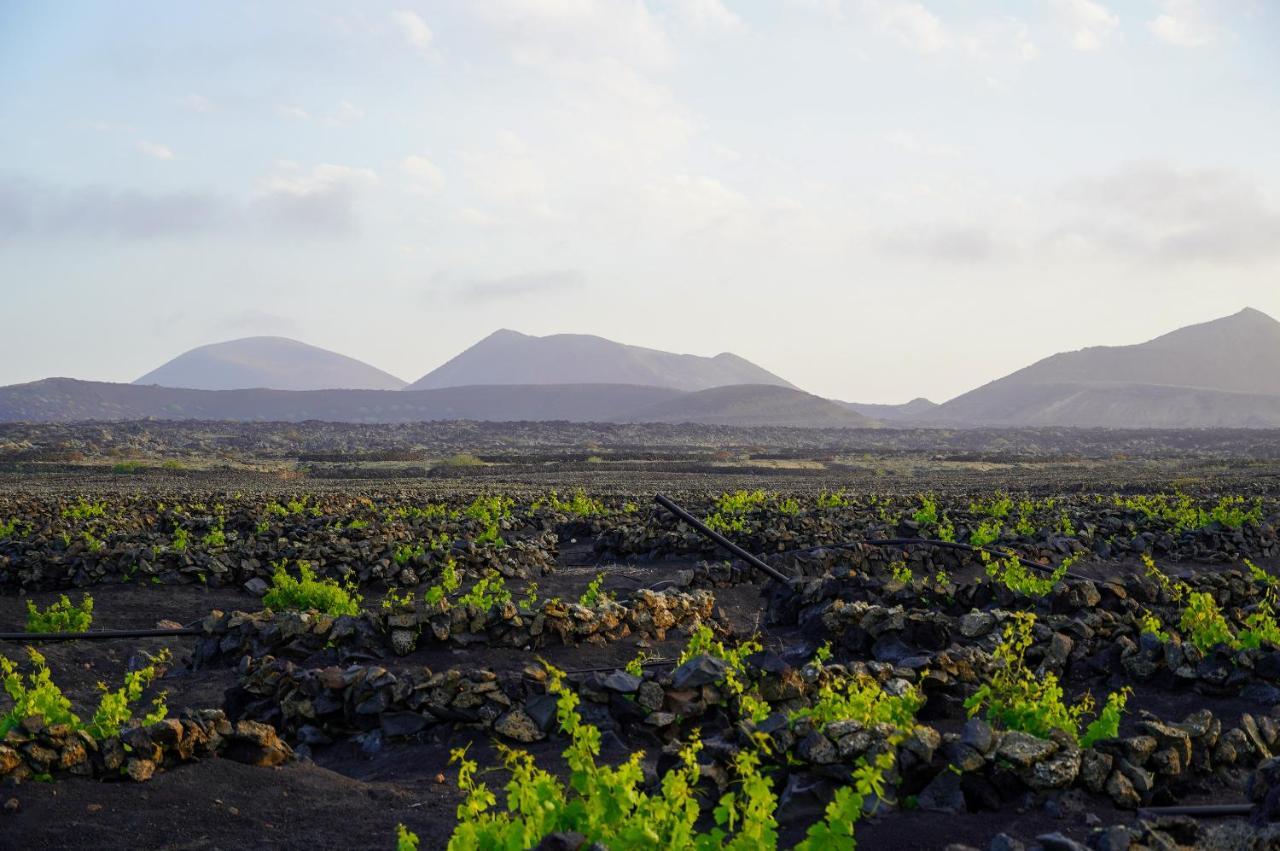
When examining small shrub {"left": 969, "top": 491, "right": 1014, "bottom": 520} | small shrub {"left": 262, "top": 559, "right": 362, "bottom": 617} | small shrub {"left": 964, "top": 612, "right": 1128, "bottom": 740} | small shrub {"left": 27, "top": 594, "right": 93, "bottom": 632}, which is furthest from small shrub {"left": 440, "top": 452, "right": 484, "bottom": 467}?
small shrub {"left": 964, "top": 612, "right": 1128, "bottom": 740}

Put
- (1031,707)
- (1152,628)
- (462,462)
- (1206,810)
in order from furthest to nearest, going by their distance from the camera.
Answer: (462,462) < (1152,628) < (1031,707) < (1206,810)

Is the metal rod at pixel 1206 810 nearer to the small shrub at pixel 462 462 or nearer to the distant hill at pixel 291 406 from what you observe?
the small shrub at pixel 462 462

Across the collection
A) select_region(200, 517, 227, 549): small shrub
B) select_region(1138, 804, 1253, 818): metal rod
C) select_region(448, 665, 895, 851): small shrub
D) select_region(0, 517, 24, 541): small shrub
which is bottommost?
select_region(1138, 804, 1253, 818): metal rod

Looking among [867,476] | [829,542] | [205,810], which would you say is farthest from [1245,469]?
[205,810]

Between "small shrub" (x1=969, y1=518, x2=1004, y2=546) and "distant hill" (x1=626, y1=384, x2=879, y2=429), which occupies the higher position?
"distant hill" (x1=626, y1=384, x2=879, y2=429)

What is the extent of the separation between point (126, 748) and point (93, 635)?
5.78m

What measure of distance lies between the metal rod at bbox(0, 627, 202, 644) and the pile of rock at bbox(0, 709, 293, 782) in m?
5.35

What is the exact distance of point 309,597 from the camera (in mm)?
12883

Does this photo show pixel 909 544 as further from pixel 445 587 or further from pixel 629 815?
pixel 629 815

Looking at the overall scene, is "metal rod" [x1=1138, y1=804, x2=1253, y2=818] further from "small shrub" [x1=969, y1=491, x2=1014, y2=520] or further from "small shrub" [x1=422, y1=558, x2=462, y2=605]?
"small shrub" [x1=969, y1=491, x2=1014, y2=520]

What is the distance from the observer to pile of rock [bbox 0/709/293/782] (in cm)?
637

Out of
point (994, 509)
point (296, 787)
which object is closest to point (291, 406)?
point (994, 509)

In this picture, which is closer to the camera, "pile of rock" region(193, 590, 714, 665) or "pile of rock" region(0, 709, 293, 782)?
"pile of rock" region(0, 709, 293, 782)

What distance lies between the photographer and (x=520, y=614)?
35.5 feet
